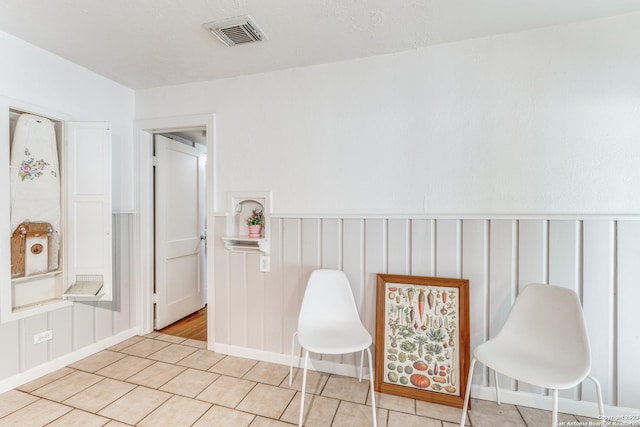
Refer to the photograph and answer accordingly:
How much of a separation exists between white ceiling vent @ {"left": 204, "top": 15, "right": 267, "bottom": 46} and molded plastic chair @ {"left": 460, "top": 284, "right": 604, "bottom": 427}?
2332 millimetres

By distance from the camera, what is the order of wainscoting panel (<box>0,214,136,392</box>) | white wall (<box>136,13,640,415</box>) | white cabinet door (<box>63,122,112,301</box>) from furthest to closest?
white cabinet door (<box>63,122,112,301</box>), wainscoting panel (<box>0,214,136,392</box>), white wall (<box>136,13,640,415</box>)

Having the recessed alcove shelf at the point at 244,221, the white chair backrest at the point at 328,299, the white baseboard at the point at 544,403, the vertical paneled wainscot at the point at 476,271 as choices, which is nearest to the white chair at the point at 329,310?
→ the white chair backrest at the point at 328,299

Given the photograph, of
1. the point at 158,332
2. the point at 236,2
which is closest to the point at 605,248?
the point at 236,2

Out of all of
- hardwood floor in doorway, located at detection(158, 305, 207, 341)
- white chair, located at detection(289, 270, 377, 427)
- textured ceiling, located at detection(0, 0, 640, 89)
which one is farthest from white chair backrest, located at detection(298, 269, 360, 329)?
textured ceiling, located at detection(0, 0, 640, 89)

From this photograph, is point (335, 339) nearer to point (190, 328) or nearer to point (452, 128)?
point (452, 128)

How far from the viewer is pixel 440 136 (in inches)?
82.4

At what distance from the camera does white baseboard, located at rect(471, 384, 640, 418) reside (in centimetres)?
179

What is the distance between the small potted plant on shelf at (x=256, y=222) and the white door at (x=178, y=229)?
121cm

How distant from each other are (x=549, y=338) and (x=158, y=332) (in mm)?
3284

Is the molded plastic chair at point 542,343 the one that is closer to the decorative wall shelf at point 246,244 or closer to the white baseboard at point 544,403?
the white baseboard at point 544,403

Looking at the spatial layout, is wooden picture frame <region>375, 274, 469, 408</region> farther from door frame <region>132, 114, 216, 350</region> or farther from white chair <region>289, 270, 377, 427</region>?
door frame <region>132, 114, 216, 350</region>

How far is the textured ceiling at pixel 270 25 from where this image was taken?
1.70m

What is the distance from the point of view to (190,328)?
10.6 feet

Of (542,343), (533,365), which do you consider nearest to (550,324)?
(542,343)
